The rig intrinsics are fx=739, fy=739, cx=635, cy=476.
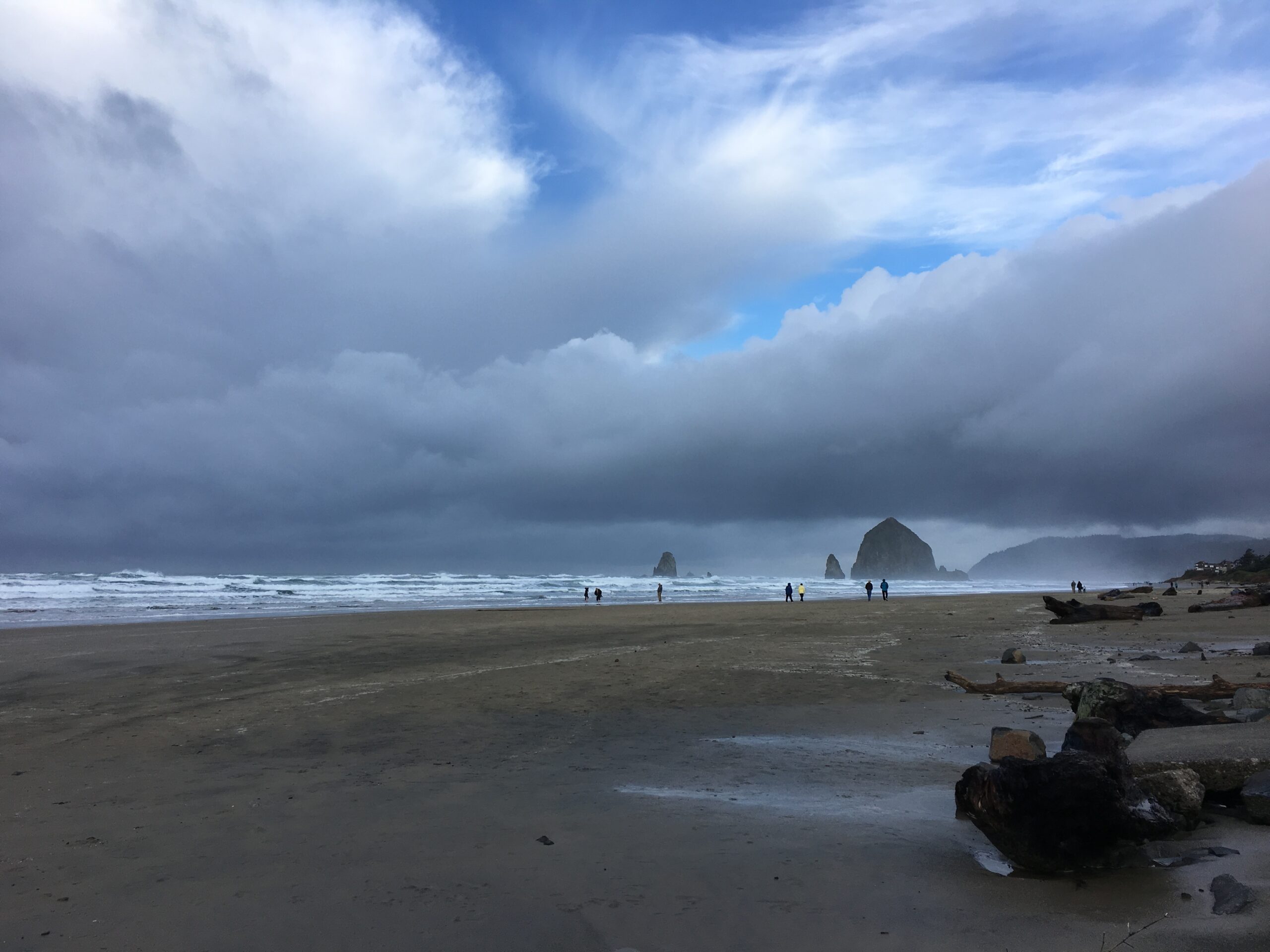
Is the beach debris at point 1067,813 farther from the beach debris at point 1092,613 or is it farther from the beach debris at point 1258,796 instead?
the beach debris at point 1092,613

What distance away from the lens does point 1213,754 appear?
5434 mm

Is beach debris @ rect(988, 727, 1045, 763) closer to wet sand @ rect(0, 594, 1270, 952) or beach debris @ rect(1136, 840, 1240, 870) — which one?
wet sand @ rect(0, 594, 1270, 952)

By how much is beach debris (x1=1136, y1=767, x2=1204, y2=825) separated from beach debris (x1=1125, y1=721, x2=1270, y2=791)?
3.9 inches

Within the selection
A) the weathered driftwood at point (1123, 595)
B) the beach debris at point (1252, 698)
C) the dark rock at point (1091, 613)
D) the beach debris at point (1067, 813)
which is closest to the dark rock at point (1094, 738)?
the beach debris at point (1067, 813)

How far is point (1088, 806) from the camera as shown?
176 inches

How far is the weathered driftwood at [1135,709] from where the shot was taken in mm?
7039

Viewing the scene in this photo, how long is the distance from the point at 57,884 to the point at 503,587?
76.9 meters

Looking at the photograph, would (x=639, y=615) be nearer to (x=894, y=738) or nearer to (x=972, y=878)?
(x=894, y=738)

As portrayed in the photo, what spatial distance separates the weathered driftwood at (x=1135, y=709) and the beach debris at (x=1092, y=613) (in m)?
17.3

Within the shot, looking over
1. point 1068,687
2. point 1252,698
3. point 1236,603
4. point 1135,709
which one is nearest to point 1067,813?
point 1135,709

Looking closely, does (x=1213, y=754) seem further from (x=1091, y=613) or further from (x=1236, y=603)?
(x=1236, y=603)

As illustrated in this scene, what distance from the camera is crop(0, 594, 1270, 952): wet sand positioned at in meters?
3.96

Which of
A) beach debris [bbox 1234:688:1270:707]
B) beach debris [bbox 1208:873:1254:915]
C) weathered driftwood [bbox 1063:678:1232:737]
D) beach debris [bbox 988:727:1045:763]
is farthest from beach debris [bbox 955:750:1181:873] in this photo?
beach debris [bbox 1234:688:1270:707]

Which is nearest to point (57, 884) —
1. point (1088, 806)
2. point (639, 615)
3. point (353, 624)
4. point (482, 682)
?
point (1088, 806)
